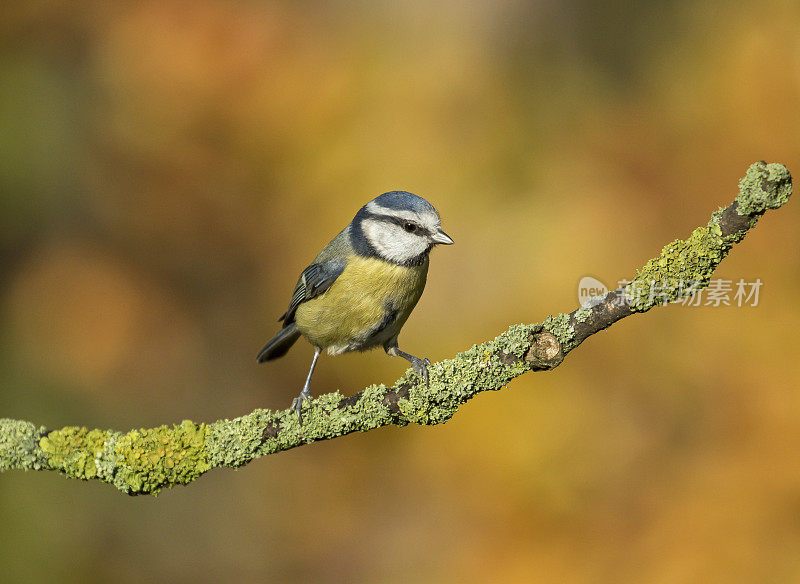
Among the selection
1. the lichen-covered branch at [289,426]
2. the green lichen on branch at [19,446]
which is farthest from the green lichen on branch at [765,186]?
the green lichen on branch at [19,446]

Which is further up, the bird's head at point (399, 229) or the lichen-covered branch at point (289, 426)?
the bird's head at point (399, 229)

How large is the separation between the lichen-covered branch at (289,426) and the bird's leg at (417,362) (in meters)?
0.03

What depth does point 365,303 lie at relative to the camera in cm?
279

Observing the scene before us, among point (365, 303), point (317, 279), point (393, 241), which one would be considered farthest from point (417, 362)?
point (317, 279)

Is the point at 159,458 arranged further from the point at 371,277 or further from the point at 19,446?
the point at 371,277

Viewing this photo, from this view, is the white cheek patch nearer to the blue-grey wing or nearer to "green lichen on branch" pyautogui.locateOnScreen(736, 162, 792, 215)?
the blue-grey wing

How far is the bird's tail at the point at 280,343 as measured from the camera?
3270mm

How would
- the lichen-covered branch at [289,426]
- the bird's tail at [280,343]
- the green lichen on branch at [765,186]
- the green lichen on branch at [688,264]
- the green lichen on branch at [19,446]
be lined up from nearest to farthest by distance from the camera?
1. the green lichen on branch at [765,186]
2. the green lichen on branch at [688,264]
3. the lichen-covered branch at [289,426]
4. the green lichen on branch at [19,446]
5. the bird's tail at [280,343]

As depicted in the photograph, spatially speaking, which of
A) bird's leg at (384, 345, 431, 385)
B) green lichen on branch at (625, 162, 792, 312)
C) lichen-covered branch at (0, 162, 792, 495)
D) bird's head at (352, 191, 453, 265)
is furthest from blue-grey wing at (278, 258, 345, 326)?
green lichen on branch at (625, 162, 792, 312)

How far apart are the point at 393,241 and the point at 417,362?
0.47 metres

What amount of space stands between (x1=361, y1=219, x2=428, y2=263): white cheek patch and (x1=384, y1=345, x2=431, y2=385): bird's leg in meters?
0.39

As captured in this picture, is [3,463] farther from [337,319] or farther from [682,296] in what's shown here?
[682,296]

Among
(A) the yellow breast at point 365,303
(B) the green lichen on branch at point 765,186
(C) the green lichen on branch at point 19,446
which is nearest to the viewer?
(B) the green lichen on branch at point 765,186

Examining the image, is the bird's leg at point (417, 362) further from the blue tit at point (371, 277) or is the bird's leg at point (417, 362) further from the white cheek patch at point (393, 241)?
the white cheek patch at point (393, 241)
